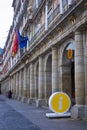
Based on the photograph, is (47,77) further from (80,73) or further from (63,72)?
(80,73)

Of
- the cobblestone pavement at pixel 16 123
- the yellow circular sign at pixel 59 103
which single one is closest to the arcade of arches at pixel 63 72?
the yellow circular sign at pixel 59 103

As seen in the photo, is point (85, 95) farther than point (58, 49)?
No

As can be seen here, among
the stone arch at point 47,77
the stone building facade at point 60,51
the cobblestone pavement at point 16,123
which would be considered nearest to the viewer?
the cobblestone pavement at point 16,123

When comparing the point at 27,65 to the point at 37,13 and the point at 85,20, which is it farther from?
the point at 85,20

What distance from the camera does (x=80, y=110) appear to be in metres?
16.2

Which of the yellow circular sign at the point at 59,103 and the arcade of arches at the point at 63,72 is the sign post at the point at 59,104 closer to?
the yellow circular sign at the point at 59,103

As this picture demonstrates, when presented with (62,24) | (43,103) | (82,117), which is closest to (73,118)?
(82,117)

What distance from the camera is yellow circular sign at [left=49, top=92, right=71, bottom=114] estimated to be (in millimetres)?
16578

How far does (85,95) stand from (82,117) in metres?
1.25

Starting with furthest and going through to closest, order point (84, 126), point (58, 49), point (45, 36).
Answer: point (45, 36) → point (58, 49) → point (84, 126)

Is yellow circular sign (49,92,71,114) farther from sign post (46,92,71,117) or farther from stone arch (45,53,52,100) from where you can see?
stone arch (45,53,52,100)

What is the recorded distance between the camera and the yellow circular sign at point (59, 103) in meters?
16.6

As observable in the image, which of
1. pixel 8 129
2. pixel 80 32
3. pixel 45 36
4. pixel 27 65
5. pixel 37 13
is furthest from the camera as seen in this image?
pixel 27 65

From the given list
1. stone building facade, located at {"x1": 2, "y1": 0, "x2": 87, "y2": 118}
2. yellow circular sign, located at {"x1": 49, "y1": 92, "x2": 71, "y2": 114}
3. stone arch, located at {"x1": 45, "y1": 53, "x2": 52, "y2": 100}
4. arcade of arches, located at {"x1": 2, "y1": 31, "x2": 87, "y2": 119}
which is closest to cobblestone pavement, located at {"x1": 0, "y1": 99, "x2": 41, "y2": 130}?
yellow circular sign, located at {"x1": 49, "y1": 92, "x2": 71, "y2": 114}
